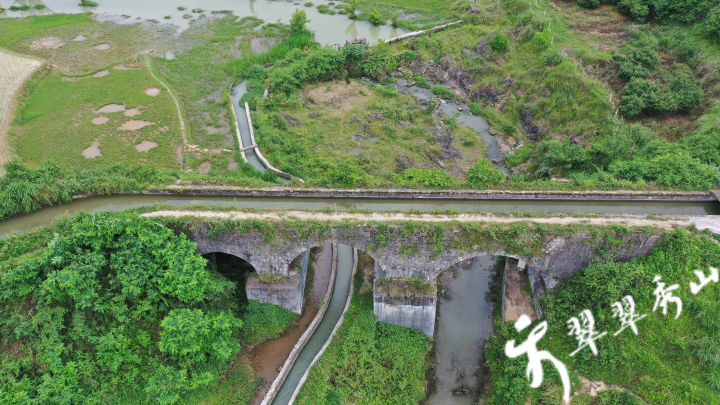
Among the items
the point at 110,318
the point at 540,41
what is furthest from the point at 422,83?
the point at 110,318

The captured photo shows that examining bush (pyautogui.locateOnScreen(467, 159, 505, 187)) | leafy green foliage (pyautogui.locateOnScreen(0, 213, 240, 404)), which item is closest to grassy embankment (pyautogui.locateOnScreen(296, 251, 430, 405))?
leafy green foliage (pyautogui.locateOnScreen(0, 213, 240, 404))

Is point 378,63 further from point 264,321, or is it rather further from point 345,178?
point 264,321

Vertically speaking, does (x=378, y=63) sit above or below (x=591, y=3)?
below

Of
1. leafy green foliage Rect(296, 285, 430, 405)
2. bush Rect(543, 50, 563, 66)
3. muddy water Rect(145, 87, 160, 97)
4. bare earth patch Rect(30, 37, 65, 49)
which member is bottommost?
leafy green foliage Rect(296, 285, 430, 405)

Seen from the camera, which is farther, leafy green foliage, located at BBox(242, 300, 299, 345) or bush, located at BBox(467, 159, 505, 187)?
bush, located at BBox(467, 159, 505, 187)

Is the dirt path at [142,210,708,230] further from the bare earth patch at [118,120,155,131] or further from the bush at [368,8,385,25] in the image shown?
the bush at [368,8,385,25]

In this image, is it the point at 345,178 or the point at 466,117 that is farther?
the point at 466,117

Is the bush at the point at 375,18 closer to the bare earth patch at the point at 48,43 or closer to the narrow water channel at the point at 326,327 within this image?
the bare earth patch at the point at 48,43
